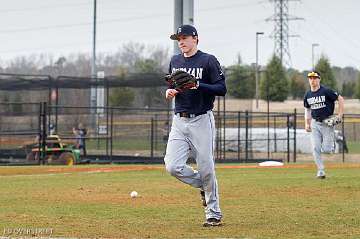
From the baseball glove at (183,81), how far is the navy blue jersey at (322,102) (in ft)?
25.7

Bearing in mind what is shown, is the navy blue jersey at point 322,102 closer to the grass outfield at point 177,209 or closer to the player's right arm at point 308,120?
the player's right arm at point 308,120

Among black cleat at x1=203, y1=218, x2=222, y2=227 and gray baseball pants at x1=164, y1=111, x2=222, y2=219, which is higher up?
gray baseball pants at x1=164, y1=111, x2=222, y2=219

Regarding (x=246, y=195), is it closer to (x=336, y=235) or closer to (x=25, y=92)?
(x=336, y=235)

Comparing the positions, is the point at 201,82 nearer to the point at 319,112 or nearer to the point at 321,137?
the point at 319,112

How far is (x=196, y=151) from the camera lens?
8.56 metres

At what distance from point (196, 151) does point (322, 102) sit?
7.64 meters

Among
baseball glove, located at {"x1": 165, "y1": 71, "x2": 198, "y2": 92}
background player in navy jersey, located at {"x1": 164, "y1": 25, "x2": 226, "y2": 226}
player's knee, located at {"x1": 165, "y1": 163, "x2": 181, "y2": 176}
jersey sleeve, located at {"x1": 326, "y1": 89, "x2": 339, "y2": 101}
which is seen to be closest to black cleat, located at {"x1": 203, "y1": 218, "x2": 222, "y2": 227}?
background player in navy jersey, located at {"x1": 164, "y1": 25, "x2": 226, "y2": 226}

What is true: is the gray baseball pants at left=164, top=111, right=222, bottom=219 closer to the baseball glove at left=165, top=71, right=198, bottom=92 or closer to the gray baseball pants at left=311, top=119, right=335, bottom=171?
the baseball glove at left=165, top=71, right=198, bottom=92

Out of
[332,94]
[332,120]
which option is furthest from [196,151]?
[332,94]

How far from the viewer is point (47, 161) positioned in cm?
2797

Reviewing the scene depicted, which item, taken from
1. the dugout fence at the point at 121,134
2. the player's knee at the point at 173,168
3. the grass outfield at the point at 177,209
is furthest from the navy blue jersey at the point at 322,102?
the dugout fence at the point at 121,134

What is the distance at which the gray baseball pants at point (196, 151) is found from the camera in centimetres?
852

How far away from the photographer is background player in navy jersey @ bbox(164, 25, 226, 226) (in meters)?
8.48

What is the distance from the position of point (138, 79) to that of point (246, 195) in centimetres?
2210
